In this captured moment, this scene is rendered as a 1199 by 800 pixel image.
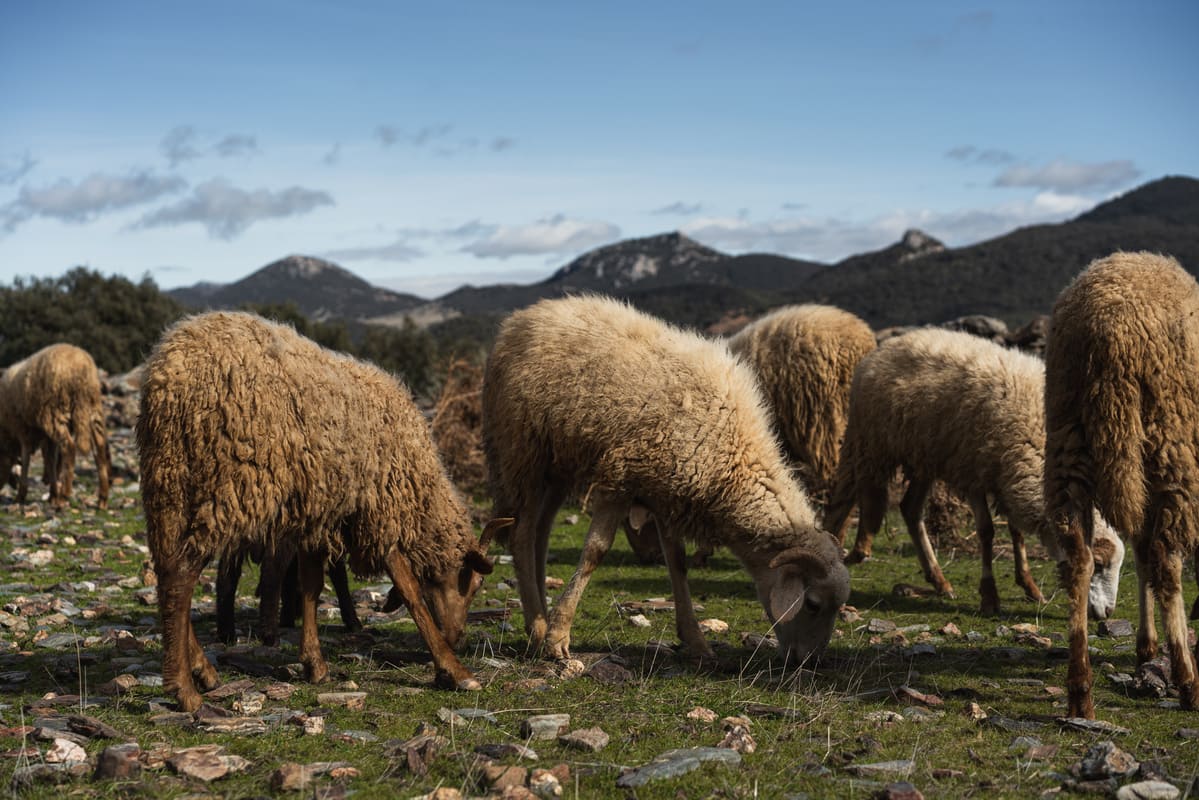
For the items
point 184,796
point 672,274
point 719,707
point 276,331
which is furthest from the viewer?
point 672,274

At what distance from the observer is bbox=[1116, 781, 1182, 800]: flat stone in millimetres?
4488

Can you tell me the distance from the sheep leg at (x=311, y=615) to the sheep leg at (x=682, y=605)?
252cm

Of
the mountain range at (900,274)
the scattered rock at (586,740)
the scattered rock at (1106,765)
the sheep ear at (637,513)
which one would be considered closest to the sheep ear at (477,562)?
the sheep ear at (637,513)

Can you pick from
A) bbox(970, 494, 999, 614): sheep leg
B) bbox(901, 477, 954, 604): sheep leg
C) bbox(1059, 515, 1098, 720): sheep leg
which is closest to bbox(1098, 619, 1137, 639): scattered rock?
bbox(970, 494, 999, 614): sheep leg

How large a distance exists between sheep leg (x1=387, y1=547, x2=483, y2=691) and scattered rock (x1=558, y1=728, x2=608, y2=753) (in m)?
1.30

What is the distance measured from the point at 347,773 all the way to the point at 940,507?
10314mm

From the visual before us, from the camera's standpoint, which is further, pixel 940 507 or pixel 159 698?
pixel 940 507

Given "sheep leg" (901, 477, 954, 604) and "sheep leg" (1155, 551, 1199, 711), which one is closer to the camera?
"sheep leg" (1155, 551, 1199, 711)

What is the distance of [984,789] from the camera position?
465 cm

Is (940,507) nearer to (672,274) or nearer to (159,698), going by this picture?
(159,698)

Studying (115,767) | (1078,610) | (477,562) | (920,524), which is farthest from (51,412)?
(1078,610)

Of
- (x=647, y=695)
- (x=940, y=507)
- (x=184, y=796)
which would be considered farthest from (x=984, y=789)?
(x=940, y=507)

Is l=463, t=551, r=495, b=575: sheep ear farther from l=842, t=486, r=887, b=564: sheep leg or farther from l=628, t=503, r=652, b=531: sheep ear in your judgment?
l=842, t=486, r=887, b=564: sheep leg

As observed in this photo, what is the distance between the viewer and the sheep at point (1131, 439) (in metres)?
5.89
